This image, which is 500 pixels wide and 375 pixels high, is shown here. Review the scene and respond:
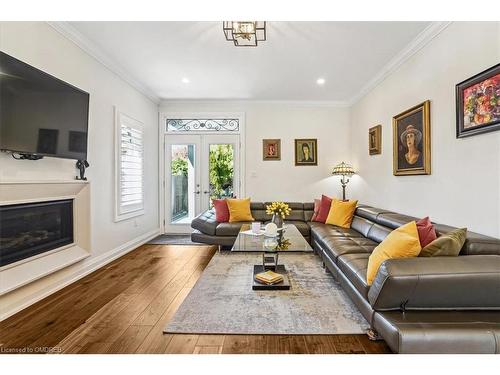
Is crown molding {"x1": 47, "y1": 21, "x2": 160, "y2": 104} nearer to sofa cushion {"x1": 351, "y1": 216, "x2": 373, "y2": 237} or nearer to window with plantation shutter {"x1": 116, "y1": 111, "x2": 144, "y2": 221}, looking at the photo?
window with plantation shutter {"x1": 116, "y1": 111, "x2": 144, "y2": 221}

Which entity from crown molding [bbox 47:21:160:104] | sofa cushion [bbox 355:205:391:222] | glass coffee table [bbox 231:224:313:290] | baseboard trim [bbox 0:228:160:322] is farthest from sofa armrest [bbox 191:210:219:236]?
crown molding [bbox 47:21:160:104]

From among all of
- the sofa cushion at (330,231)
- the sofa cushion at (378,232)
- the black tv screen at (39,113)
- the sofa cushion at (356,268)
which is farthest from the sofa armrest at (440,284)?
the black tv screen at (39,113)

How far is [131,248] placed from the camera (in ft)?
14.7

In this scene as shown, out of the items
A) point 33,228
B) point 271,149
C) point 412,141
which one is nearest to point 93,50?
point 33,228

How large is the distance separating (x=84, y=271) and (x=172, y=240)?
6.58 feet

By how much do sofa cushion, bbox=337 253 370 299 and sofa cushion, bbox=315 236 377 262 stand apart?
0.12m

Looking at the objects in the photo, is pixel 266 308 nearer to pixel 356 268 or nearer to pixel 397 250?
pixel 356 268

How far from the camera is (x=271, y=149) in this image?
5.75 meters

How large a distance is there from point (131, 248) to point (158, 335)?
280 cm

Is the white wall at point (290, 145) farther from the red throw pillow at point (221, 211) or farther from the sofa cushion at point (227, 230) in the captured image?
the sofa cushion at point (227, 230)

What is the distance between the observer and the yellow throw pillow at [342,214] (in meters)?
4.23

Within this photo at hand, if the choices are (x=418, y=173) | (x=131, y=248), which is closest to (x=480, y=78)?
(x=418, y=173)

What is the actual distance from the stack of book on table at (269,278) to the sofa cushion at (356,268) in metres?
0.64
